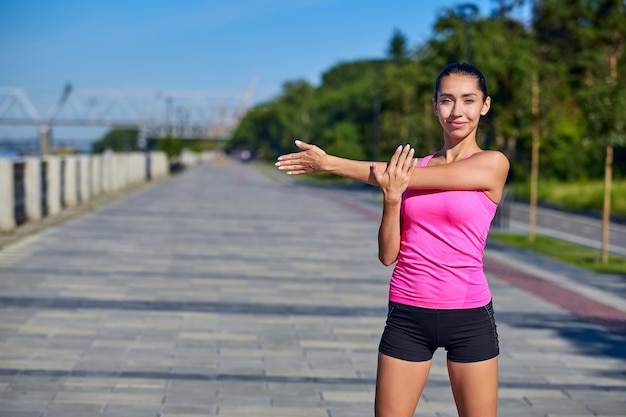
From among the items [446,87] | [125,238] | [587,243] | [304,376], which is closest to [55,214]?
[125,238]

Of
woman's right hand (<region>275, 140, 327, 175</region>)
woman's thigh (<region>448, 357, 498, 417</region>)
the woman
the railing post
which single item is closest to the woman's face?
the woman

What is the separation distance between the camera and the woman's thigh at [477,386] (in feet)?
10.6

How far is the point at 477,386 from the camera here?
10.6 ft

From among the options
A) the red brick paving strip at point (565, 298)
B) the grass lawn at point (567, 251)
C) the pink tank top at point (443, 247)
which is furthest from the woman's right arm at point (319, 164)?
the grass lawn at point (567, 251)

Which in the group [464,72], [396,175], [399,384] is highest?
[464,72]

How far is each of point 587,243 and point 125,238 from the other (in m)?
8.94

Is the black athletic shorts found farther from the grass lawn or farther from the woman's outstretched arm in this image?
the grass lawn

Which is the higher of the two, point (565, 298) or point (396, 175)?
point (396, 175)

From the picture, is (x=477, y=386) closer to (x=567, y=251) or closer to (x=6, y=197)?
(x=567, y=251)

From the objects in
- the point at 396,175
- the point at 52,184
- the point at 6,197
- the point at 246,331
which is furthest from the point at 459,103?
the point at 52,184

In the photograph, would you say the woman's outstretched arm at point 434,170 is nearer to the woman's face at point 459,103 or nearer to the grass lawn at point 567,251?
the woman's face at point 459,103

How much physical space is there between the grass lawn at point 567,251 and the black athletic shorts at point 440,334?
10.7 metres

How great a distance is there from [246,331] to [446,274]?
511 cm

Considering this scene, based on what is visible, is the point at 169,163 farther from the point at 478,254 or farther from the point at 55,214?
the point at 478,254
